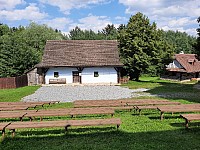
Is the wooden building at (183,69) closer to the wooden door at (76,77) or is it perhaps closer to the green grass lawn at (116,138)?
the wooden door at (76,77)

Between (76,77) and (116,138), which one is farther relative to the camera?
(76,77)

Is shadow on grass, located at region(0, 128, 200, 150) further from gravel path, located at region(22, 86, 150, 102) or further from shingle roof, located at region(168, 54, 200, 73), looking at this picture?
shingle roof, located at region(168, 54, 200, 73)

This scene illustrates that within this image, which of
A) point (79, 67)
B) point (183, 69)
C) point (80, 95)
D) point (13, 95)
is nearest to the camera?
point (80, 95)

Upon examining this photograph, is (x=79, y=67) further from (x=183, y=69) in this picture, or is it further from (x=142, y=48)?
(x=183, y=69)

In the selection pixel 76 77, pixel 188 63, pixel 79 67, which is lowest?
pixel 76 77

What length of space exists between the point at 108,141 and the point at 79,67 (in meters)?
24.4

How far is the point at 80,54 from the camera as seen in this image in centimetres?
3319

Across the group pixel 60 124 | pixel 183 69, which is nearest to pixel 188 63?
pixel 183 69

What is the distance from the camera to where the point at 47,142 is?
7.39m

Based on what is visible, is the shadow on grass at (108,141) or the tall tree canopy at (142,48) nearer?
the shadow on grass at (108,141)

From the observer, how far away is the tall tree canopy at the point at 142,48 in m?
33.4

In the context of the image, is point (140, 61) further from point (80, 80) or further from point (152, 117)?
point (152, 117)

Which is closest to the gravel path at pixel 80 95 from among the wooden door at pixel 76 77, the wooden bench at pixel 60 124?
the wooden door at pixel 76 77

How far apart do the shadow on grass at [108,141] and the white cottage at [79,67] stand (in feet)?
75.5
